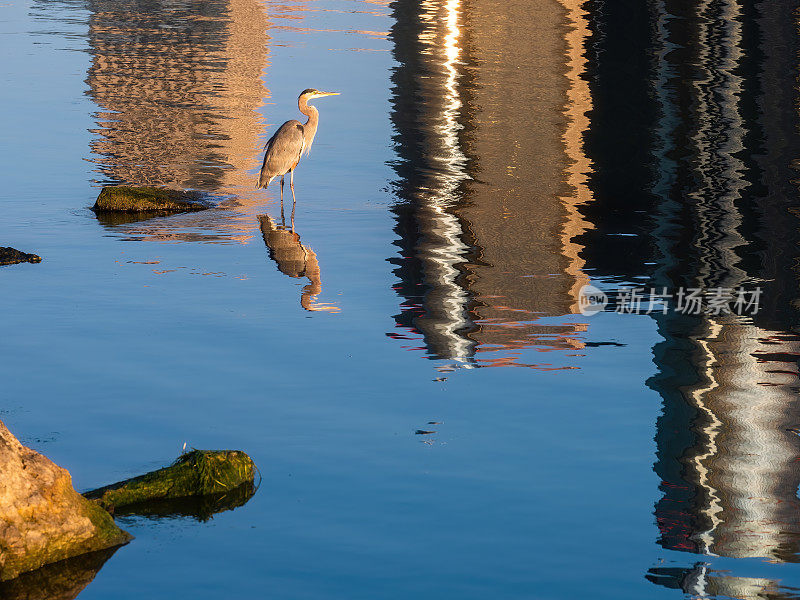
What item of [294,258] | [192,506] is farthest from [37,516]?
[294,258]

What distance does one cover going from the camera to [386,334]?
41.4 feet

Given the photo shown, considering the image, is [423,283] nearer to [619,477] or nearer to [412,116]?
[619,477]

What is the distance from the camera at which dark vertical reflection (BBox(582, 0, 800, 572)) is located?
9000 millimetres

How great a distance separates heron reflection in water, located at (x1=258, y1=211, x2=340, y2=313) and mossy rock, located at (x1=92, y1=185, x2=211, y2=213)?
1.24 meters

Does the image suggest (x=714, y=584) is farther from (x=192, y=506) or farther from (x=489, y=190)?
(x=489, y=190)

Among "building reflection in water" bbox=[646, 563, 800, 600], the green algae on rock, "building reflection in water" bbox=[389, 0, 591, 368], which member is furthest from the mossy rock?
"building reflection in water" bbox=[646, 563, 800, 600]

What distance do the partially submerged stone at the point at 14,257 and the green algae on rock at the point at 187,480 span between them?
6989mm

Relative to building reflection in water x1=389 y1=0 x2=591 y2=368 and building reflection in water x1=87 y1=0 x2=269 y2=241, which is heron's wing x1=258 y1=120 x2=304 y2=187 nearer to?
building reflection in water x1=87 y1=0 x2=269 y2=241

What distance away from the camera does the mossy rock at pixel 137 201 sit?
1798 cm

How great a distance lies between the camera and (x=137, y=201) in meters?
18.0

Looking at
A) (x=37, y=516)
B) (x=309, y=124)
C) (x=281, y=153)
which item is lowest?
(x=281, y=153)

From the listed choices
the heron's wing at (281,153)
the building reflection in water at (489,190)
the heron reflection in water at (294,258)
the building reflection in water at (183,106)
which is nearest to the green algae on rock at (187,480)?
the building reflection in water at (489,190)

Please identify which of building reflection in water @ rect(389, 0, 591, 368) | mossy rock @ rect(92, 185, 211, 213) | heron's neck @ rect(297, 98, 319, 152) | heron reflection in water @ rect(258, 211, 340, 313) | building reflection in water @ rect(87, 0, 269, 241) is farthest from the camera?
heron's neck @ rect(297, 98, 319, 152)

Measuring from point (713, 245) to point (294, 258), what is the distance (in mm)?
5459
